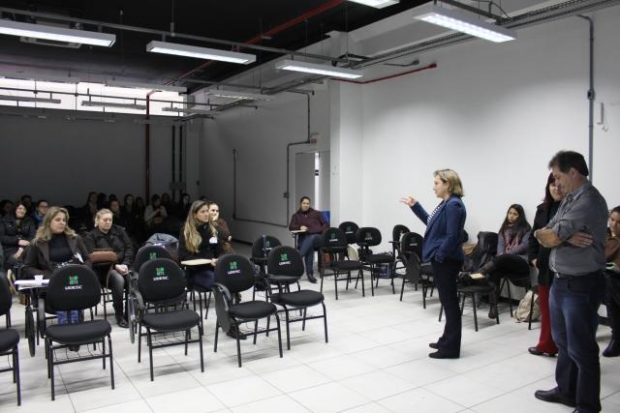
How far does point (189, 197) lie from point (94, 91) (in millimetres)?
3630

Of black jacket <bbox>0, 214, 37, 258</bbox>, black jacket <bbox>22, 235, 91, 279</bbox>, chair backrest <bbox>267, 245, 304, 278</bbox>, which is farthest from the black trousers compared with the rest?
black jacket <bbox>0, 214, 37, 258</bbox>

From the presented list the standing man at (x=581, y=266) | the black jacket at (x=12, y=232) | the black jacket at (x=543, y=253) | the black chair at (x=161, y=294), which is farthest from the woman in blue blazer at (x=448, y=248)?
the black jacket at (x=12, y=232)

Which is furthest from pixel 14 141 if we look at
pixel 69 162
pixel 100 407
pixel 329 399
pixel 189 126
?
pixel 329 399

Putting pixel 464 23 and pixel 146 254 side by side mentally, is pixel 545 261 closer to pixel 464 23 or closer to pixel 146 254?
pixel 464 23

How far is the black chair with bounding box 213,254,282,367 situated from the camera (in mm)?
4215

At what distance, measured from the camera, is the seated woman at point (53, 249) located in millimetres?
4598

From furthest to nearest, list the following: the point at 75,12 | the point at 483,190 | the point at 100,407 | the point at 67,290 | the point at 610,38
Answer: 1. the point at 75,12
2. the point at 483,190
3. the point at 610,38
4. the point at 67,290
5. the point at 100,407

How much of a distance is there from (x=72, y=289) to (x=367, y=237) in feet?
14.9

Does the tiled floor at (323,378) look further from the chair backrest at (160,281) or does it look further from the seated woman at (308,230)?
the seated woman at (308,230)

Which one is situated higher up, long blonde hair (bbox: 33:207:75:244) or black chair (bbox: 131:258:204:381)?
long blonde hair (bbox: 33:207:75:244)

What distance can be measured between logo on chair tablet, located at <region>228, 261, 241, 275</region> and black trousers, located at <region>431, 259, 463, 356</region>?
69.9 inches

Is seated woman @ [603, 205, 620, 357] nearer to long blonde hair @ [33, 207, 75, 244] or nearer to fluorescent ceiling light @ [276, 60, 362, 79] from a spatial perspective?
fluorescent ceiling light @ [276, 60, 362, 79]

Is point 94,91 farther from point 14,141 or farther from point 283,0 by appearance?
point 283,0

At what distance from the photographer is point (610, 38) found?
5348mm
